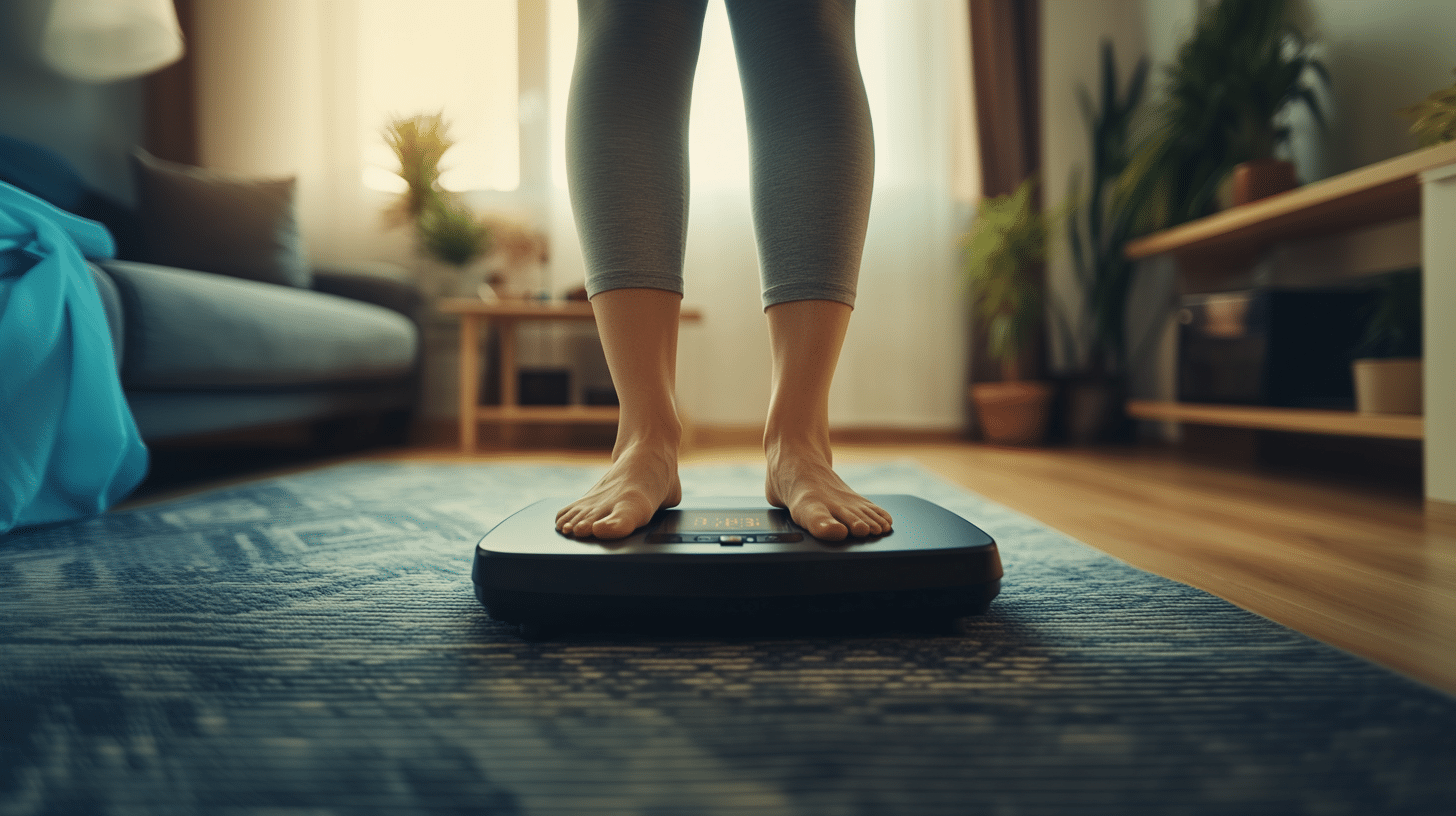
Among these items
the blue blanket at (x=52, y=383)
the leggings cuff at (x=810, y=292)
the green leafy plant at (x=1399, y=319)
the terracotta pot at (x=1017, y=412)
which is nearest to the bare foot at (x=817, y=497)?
the leggings cuff at (x=810, y=292)

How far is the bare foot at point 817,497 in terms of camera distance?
0.52m

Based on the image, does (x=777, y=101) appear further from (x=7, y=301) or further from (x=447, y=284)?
(x=447, y=284)

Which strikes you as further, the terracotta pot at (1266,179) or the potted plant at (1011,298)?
the potted plant at (1011,298)

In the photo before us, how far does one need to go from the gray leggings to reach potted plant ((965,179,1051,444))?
62.7 inches

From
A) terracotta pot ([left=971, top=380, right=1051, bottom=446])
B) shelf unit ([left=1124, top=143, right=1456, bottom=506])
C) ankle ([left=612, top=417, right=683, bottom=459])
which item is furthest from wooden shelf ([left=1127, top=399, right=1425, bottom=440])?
ankle ([left=612, top=417, right=683, bottom=459])

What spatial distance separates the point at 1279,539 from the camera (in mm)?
811

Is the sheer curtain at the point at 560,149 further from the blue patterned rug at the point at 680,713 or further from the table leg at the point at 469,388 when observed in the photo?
the blue patterned rug at the point at 680,713

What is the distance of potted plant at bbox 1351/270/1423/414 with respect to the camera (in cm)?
112

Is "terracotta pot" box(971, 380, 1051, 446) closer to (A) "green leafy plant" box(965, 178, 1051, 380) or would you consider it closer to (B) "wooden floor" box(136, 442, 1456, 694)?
(A) "green leafy plant" box(965, 178, 1051, 380)

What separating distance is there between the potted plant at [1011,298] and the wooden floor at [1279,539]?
43cm

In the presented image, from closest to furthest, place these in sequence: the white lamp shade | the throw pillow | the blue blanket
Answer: the blue blanket → the white lamp shade → the throw pillow

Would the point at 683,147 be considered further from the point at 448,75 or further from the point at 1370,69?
the point at 448,75

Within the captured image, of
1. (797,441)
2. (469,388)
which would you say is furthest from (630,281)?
(469,388)

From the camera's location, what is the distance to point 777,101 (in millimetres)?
637
